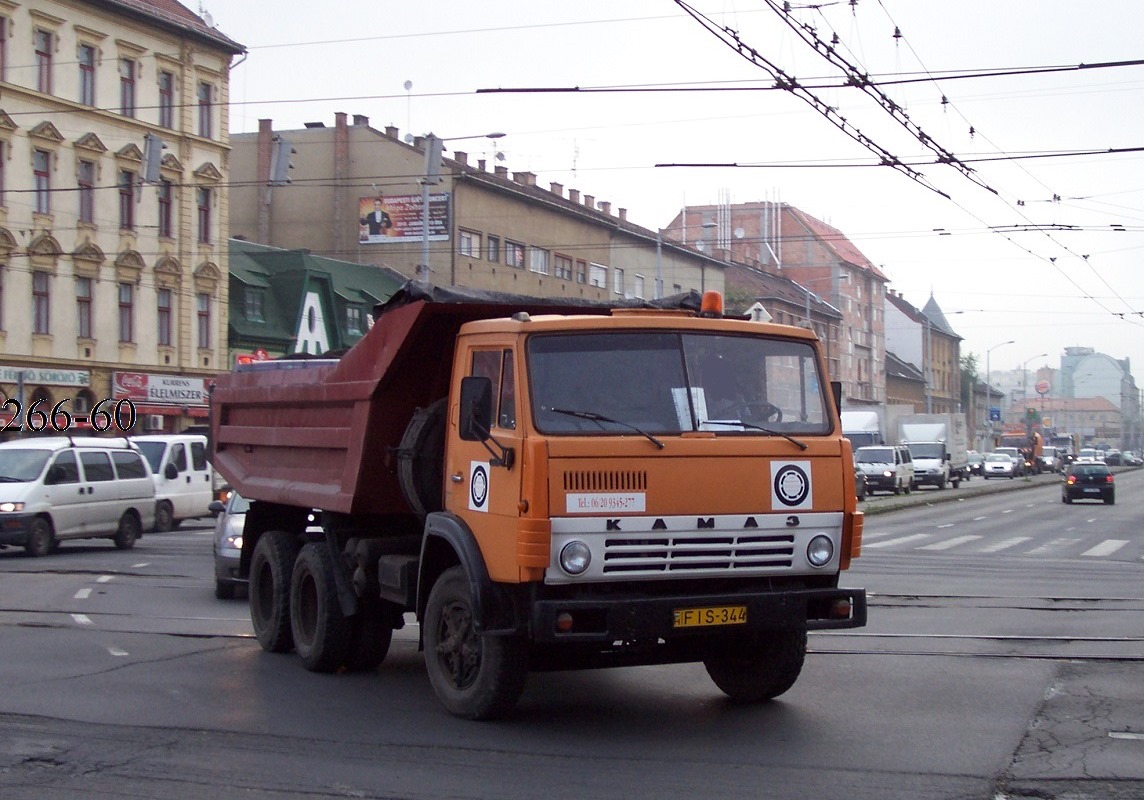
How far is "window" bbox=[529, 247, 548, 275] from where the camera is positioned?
62406mm

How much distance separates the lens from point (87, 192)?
44.7 metres

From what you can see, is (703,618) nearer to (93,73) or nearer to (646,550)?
(646,550)

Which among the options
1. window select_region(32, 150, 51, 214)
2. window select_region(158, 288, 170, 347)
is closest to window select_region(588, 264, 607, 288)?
window select_region(158, 288, 170, 347)

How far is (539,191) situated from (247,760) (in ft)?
193

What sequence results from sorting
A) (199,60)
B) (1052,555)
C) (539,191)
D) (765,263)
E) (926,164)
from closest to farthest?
(926,164)
(1052,555)
(199,60)
(539,191)
(765,263)

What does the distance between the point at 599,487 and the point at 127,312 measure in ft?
135

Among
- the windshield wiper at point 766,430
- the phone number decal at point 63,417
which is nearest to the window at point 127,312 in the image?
the phone number decal at point 63,417

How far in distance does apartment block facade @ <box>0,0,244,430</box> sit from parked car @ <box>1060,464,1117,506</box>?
28579 mm

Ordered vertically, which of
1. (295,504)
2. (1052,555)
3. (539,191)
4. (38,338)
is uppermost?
(539,191)

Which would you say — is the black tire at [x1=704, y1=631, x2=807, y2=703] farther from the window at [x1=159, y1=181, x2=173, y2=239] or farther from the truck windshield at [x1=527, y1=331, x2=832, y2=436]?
the window at [x1=159, y1=181, x2=173, y2=239]

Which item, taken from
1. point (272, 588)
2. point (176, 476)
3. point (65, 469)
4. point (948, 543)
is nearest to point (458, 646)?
point (272, 588)

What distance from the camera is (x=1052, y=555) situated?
24.8m

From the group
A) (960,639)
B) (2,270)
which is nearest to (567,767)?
(960,639)

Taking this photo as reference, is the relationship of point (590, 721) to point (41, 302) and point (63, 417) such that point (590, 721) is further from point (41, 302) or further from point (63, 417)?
point (41, 302)
